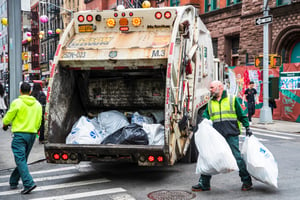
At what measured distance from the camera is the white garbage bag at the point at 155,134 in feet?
23.3

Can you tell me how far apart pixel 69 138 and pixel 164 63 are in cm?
201

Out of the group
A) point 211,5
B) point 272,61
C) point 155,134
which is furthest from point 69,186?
point 211,5

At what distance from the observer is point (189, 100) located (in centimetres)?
776

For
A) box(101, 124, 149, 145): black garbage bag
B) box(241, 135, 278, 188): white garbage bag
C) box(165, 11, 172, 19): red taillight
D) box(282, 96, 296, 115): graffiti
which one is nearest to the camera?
box(241, 135, 278, 188): white garbage bag

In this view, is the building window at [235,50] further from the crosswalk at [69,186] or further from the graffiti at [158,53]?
the graffiti at [158,53]

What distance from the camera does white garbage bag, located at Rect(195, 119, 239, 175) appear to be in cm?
613

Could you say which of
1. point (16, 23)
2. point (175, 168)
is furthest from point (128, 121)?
point (16, 23)

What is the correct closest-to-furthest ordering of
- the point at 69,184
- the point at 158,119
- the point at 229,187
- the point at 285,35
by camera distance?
the point at 229,187
the point at 69,184
the point at 158,119
the point at 285,35

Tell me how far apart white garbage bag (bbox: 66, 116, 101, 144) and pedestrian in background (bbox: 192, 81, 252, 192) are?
194cm

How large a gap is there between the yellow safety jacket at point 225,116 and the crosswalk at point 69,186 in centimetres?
163

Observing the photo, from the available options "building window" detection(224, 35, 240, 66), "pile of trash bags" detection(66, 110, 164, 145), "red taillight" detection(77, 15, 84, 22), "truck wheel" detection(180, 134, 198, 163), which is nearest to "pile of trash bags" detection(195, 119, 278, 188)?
"pile of trash bags" detection(66, 110, 164, 145)

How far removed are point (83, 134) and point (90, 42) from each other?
155 centimetres

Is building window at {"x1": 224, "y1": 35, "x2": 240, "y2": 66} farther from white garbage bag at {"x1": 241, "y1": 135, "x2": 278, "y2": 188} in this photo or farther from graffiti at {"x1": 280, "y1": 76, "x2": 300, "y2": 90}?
white garbage bag at {"x1": 241, "y1": 135, "x2": 278, "y2": 188}

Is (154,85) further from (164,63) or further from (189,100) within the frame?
(164,63)
